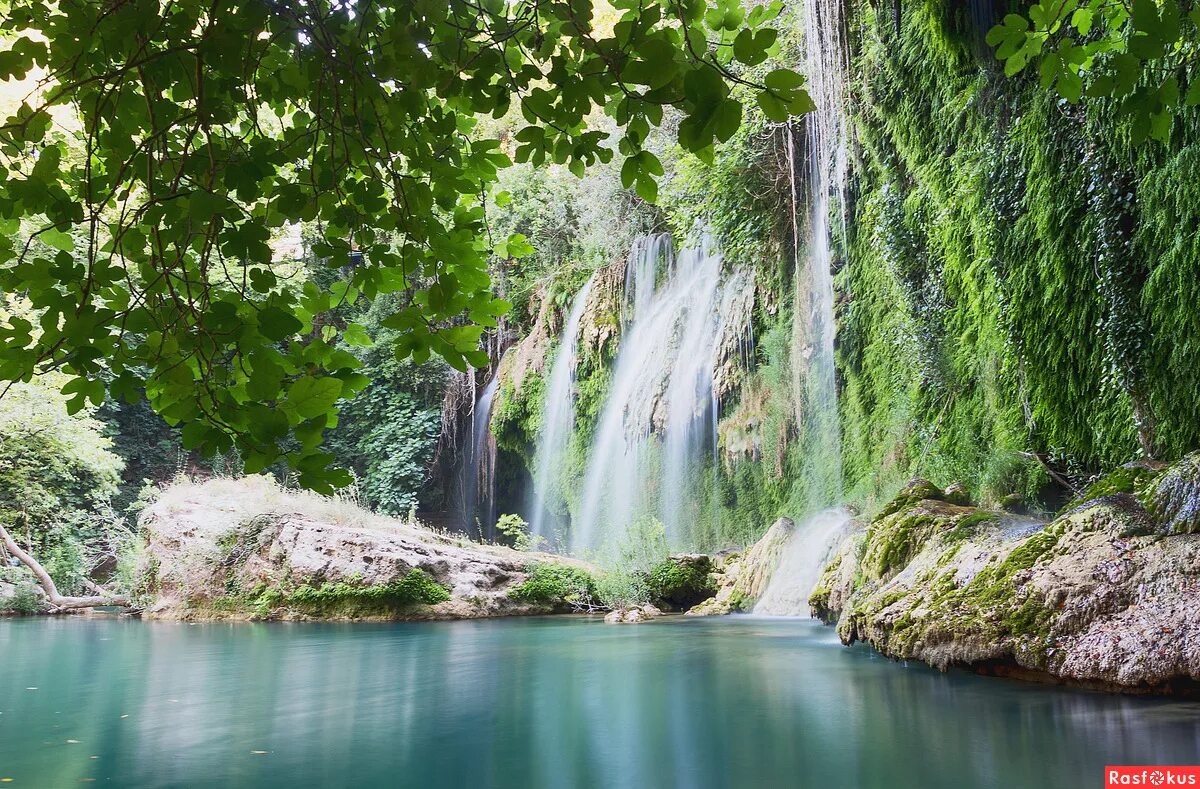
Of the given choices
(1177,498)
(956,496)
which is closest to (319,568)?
(956,496)

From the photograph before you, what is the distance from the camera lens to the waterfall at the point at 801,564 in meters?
8.76

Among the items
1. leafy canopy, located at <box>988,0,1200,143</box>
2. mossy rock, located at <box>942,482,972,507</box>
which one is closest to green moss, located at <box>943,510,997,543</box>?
mossy rock, located at <box>942,482,972,507</box>

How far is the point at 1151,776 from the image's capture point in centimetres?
268

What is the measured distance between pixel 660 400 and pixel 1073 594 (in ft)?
31.0

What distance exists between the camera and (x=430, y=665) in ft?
20.5

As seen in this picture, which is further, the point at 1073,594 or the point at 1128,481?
the point at 1128,481

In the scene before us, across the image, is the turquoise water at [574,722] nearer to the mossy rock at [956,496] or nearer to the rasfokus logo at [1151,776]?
the rasfokus logo at [1151,776]

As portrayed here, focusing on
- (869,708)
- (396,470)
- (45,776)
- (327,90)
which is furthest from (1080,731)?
(396,470)

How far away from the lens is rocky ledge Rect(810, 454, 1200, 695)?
11.9 feet

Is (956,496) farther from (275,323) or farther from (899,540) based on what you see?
(275,323)

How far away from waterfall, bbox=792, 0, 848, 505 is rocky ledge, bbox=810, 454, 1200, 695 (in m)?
5.21

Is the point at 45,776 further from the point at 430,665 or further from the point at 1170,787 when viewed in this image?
the point at 1170,787

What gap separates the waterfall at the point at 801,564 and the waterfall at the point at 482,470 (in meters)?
8.71

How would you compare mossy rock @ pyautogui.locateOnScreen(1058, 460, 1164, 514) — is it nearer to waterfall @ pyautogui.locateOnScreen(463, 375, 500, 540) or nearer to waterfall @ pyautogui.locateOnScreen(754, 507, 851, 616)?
waterfall @ pyautogui.locateOnScreen(754, 507, 851, 616)
